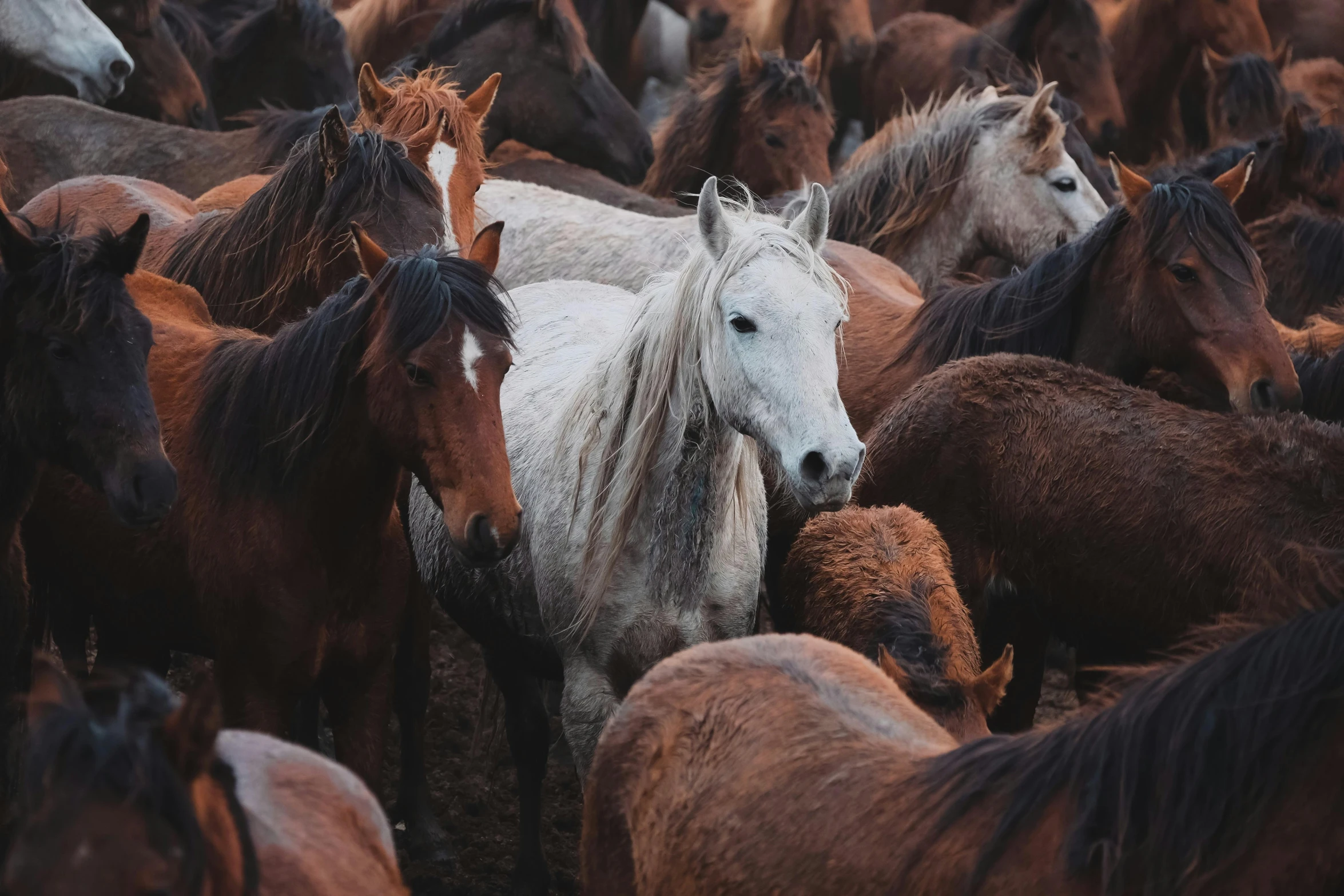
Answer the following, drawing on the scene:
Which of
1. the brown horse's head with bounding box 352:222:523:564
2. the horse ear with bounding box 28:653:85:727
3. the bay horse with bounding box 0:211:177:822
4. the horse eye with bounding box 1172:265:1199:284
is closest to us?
the horse ear with bounding box 28:653:85:727

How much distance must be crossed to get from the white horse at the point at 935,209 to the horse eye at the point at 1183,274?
1.79m

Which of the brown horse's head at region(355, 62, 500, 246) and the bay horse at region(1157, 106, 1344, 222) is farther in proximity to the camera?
the bay horse at region(1157, 106, 1344, 222)

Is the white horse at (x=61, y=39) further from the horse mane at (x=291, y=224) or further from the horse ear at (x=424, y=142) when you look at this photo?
the horse ear at (x=424, y=142)

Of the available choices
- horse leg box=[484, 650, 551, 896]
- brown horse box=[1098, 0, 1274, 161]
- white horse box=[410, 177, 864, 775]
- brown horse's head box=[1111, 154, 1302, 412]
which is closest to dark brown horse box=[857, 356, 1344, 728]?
brown horse's head box=[1111, 154, 1302, 412]

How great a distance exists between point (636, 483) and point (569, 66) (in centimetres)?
529

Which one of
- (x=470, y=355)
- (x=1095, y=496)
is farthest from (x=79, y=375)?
(x=1095, y=496)

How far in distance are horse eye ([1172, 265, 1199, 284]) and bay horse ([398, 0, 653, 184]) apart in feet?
14.9

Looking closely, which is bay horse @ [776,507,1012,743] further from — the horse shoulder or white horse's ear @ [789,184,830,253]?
the horse shoulder

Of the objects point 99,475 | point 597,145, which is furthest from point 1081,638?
point 597,145

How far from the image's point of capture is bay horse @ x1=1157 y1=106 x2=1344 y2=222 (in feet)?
24.5

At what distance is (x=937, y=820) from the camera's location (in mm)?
2529

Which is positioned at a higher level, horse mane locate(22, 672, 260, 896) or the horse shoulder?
horse mane locate(22, 672, 260, 896)

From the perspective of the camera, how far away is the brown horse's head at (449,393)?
3613 mm

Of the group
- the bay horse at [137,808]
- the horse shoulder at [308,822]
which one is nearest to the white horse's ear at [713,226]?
the horse shoulder at [308,822]
